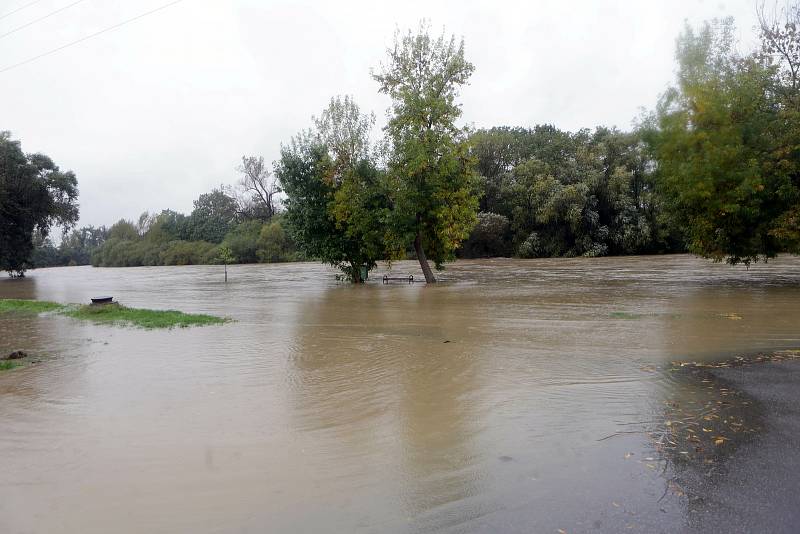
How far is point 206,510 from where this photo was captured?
411cm

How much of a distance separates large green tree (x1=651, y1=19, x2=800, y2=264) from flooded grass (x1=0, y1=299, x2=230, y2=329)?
16769mm

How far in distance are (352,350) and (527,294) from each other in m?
11.3

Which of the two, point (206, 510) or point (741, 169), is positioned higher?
point (741, 169)

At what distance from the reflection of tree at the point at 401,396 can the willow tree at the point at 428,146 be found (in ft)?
33.0

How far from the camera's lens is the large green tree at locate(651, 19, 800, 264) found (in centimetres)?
1744

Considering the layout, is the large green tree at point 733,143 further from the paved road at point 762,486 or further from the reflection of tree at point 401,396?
the paved road at point 762,486

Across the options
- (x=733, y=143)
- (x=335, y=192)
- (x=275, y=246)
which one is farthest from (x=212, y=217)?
(x=733, y=143)

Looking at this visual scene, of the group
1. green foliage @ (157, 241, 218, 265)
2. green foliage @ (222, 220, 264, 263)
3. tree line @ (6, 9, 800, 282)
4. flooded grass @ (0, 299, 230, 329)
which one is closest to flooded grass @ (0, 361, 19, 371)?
flooded grass @ (0, 299, 230, 329)

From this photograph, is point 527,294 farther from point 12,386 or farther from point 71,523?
point 71,523

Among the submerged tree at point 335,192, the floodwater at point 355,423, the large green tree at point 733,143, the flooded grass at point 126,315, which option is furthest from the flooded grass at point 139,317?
the large green tree at point 733,143

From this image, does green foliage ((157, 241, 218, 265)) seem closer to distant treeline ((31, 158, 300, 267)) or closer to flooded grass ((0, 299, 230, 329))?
distant treeline ((31, 158, 300, 267))

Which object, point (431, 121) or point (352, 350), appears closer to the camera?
point (352, 350)

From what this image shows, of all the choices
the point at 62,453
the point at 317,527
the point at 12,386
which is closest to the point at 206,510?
the point at 317,527

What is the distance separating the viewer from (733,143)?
58.7 feet
